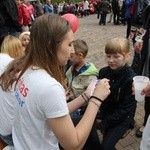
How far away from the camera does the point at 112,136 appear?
98.4 inches

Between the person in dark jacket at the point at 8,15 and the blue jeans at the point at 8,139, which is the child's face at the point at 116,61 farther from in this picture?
Answer: the person in dark jacket at the point at 8,15

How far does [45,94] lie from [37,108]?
11 cm

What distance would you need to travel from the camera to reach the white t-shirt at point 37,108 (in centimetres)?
143

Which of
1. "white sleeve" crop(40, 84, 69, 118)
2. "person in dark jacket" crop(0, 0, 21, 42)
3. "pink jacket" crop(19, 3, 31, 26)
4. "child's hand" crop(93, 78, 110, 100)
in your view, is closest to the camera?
"white sleeve" crop(40, 84, 69, 118)

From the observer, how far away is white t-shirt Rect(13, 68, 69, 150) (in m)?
1.43

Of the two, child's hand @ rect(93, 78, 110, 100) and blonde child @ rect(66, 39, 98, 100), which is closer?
child's hand @ rect(93, 78, 110, 100)

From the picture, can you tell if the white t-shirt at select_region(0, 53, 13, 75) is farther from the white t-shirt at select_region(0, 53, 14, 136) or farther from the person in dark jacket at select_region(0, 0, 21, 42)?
the person in dark jacket at select_region(0, 0, 21, 42)

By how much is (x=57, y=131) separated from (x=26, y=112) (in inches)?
8.5

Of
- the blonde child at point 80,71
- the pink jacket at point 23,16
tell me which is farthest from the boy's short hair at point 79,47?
the pink jacket at point 23,16

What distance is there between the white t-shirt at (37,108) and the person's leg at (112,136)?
0.90 m

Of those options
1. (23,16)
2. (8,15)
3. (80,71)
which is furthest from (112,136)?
(23,16)

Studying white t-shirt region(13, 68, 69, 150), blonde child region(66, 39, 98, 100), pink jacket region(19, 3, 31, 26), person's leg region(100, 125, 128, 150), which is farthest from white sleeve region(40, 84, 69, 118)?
pink jacket region(19, 3, 31, 26)

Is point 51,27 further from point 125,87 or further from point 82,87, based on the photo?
point 82,87

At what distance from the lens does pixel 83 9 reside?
78.8ft
